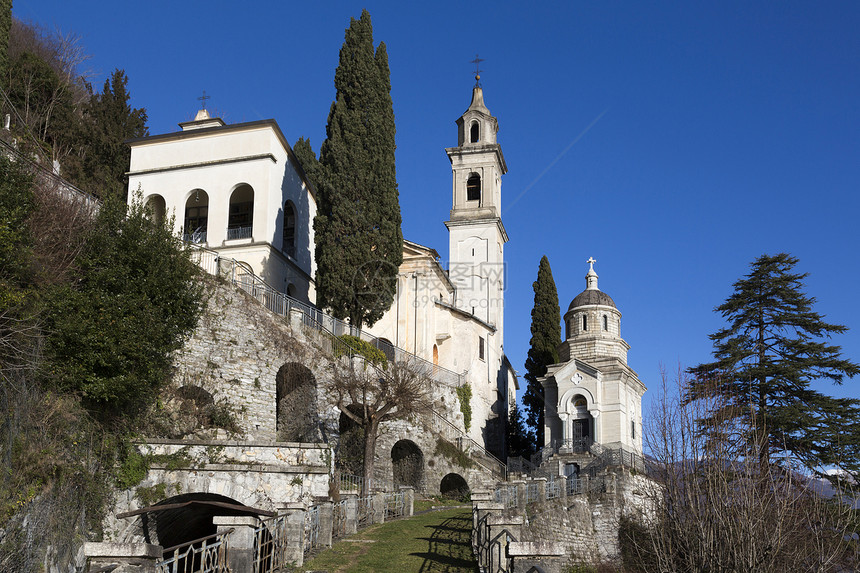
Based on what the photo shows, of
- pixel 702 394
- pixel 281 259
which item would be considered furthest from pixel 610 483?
pixel 281 259

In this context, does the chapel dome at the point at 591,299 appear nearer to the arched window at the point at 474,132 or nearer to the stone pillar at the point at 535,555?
the arched window at the point at 474,132

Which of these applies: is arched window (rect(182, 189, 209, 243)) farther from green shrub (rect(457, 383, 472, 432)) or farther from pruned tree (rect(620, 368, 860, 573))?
A: pruned tree (rect(620, 368, 860, 573))

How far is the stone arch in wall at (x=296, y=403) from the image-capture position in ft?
85.7

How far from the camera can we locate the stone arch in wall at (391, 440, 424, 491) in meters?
30.4

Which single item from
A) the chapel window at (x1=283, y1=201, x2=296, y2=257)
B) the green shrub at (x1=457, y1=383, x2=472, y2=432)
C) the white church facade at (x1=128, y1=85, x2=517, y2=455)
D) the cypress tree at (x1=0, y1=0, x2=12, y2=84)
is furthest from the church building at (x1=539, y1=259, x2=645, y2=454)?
the cypress tree at (x1=0, y1=0, x2=12, y2=84)

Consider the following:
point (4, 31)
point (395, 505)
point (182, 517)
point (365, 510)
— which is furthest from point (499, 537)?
point (4, 31)

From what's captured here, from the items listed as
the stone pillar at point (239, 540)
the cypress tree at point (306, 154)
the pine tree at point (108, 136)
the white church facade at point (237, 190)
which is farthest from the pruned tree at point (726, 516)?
the cypress tree at point (306, 154)

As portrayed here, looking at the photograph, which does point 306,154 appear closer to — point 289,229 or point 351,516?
point 289,229

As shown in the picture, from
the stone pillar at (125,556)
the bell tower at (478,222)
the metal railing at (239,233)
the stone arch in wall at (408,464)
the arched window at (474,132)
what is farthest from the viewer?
the arched window at (474,132)

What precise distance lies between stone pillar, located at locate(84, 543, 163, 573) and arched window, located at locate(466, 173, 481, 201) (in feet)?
143

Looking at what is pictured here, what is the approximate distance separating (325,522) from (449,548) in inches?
105

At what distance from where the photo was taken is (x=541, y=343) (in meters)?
47.2

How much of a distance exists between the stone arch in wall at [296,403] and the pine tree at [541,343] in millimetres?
21663

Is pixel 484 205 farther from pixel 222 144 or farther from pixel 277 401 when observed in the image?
pixel 277 401
